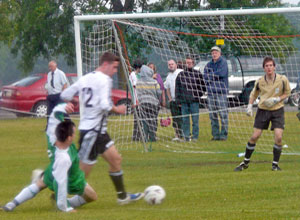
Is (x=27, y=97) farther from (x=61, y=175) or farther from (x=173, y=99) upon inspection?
(x=61, y=175)

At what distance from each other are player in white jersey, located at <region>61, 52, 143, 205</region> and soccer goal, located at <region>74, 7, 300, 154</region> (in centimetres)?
488

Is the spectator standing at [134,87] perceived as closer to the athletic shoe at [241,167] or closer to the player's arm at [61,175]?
the athletic shoe at [241,167]

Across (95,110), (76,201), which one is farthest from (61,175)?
(95,110)

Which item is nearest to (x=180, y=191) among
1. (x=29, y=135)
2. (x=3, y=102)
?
(x=29, y=135)

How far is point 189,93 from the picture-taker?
15.0m

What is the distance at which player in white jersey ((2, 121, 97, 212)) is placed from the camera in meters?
7.29

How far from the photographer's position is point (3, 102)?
2377 centimetres

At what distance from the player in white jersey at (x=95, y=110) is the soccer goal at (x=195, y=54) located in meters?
4.88

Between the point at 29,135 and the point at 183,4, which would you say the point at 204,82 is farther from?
the point at 183,4

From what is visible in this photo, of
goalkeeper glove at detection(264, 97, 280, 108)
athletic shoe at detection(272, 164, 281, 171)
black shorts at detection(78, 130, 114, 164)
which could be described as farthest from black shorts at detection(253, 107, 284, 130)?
black shorts at detection(78, 130, 114, 164)

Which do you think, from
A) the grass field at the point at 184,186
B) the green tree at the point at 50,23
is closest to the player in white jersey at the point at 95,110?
the grass field at the point at 184,186

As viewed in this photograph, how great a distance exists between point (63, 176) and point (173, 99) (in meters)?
8.47

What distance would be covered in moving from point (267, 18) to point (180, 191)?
23.3 feet

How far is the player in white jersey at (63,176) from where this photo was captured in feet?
23.9
